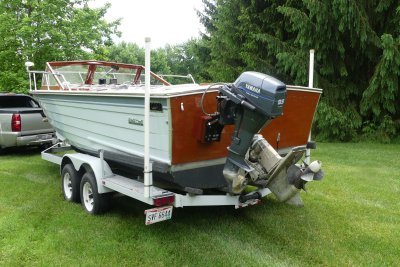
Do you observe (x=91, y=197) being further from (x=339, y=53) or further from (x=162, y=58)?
(x=162, y=58)

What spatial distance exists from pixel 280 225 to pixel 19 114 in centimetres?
641

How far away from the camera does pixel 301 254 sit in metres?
4.02

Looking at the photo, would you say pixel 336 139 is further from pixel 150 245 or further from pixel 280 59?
pixel 150 245

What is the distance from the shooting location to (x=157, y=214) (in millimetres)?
4008

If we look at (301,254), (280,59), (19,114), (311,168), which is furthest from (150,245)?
(280,59)

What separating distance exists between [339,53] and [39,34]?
386 inches

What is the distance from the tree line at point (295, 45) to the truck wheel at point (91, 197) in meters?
7.77

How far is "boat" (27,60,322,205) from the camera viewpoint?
383cm

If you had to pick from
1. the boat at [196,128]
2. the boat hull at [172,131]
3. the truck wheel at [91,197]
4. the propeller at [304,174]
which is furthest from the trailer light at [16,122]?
the propeller at [304,174]

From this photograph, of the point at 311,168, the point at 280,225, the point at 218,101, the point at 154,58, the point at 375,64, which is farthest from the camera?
the point at 154,58

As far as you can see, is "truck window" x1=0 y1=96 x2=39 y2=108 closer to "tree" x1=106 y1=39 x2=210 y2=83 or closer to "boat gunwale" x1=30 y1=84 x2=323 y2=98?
"boat gunwale" x1=30 y1=84 x2=323 y2=98

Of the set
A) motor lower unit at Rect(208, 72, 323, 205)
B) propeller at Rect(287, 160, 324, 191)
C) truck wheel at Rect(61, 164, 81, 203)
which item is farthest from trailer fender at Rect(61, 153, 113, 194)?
propeller at Rect(287, 160, 324, 191)

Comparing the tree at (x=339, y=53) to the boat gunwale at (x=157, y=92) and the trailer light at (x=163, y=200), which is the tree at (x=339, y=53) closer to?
the boat gunwale at (x=157, y=92)

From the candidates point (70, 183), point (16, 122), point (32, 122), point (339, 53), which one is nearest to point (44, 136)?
point (32, 122)
